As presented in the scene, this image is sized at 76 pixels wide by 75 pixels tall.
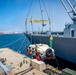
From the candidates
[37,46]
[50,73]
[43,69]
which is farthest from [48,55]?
[50,73]

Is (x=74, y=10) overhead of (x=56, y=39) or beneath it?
overhead

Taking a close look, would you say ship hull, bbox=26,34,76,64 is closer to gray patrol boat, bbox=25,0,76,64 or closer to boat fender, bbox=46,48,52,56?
gray patrol boat, bbox=25,0,76,64

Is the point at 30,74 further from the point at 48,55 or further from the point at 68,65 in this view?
the point at 68,65

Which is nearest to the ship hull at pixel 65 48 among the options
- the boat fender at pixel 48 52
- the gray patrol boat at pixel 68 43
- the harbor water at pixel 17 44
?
the gray patrol boat at pixel 68 43

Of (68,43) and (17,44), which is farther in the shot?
(17,44)

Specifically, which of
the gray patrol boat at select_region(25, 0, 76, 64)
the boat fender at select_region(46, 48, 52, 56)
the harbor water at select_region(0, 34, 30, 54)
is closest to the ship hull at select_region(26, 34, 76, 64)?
the gray patrol boat at select_region(25, 0, 76, 64)

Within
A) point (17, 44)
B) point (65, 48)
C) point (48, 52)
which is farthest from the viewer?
point (17, 44)

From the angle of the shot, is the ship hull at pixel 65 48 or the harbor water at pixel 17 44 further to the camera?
the harbor water at pixel 17 44

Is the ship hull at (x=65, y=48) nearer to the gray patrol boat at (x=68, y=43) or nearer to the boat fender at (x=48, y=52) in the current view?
the gray patrol boat at (x=68, y=43)

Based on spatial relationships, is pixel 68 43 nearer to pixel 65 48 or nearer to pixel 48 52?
pixel 65 48

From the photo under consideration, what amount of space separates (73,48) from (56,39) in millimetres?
4669

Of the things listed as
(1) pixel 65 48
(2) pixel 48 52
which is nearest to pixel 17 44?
(1) pixel 65 48

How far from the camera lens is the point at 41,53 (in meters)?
18.9

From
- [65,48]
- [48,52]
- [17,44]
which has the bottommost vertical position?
[17,44]
